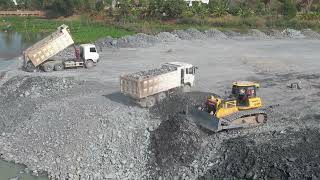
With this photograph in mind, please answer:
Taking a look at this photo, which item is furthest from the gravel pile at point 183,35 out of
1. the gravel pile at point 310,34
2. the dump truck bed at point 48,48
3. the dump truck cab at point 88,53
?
the dump truck bed at point 48,48

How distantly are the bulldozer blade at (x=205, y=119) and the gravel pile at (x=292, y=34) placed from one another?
3493 centimetres

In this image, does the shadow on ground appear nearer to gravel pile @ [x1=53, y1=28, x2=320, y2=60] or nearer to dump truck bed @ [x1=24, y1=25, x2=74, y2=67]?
dump truck bed @ [x1=24, y1=25, x2=74, y2=67]

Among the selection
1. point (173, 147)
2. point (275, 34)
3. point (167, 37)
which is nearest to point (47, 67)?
point (173, 147)

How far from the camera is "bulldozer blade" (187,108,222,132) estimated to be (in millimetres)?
19391

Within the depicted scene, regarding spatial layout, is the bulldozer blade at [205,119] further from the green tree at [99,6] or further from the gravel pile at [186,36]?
the green tree at [99,6]

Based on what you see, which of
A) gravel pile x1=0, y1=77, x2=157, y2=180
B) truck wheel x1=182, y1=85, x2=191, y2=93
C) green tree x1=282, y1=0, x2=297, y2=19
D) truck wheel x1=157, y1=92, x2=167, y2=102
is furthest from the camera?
green tree x1=282, y1=0, x2=297, y2=19

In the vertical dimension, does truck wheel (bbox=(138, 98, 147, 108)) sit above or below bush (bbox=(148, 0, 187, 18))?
below

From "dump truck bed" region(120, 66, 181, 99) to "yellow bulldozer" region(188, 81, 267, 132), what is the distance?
9.63ft

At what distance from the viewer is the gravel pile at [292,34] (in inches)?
2067

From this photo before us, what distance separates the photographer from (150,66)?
110 ft

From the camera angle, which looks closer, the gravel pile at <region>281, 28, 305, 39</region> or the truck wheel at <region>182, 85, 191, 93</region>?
the truck wheel at <region>182, 85, 191, 93</region>

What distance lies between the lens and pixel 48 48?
32.8m

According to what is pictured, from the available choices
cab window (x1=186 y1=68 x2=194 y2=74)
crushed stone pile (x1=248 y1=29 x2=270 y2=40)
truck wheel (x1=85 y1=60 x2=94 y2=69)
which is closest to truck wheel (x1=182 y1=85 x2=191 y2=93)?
cab window (x1=186 y1=68 x2=194 y2=74)

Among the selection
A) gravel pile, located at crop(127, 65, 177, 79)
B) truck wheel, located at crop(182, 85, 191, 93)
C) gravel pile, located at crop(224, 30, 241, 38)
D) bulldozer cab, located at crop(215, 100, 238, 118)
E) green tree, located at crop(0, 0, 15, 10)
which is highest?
green tree, located at crop(0, 0, 15, 10)
